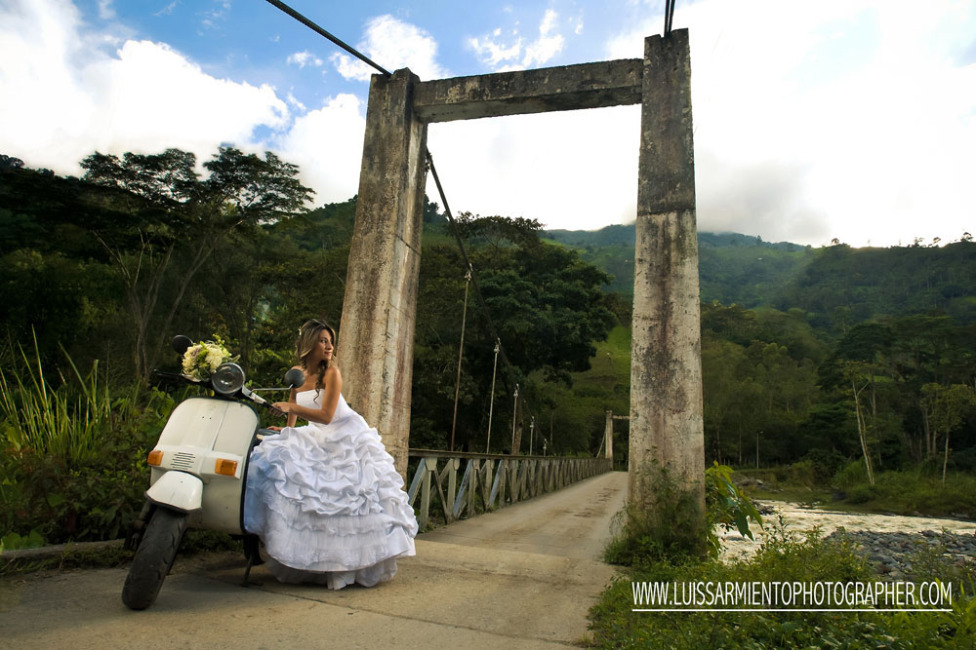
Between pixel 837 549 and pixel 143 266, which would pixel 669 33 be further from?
pixel 143 266

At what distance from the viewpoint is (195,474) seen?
2.19 metres

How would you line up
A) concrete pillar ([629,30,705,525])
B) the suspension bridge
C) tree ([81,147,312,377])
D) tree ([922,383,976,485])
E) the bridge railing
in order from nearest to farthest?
1. the suspension bridge
2. concrete pillar ([629,30,705,525])
3. the bridge railing
4. tree ([81,147,312,377])
5. tree ([922,383,976,485])

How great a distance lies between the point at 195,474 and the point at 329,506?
0.50 metres

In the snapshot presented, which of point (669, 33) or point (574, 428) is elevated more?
point (669, 33)

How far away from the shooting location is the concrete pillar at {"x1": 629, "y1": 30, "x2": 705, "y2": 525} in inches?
142

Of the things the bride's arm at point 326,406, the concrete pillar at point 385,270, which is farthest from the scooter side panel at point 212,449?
the concrete pillar at point 385,270

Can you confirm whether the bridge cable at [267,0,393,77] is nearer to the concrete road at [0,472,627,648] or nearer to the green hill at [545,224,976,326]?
the concrete road at [0,472,627,648]

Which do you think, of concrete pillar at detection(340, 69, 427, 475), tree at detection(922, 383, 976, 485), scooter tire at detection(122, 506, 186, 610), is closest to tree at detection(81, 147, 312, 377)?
concrete pillar at detection(340, 69, 427, 475)

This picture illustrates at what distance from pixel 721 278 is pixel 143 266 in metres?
86.2

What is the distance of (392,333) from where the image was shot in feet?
Result: 14.4

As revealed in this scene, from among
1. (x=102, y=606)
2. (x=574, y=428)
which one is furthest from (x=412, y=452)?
(x=574, y=428)

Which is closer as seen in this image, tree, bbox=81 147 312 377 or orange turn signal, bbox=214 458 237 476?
orange turn signal, bbox=214 458 237 476

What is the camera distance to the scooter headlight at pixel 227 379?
2307 mm

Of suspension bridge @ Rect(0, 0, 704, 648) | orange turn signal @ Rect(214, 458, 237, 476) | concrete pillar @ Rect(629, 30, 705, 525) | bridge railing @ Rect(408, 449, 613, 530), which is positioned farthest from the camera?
bridge railing @ Rect(408, 449, 613, 530)
